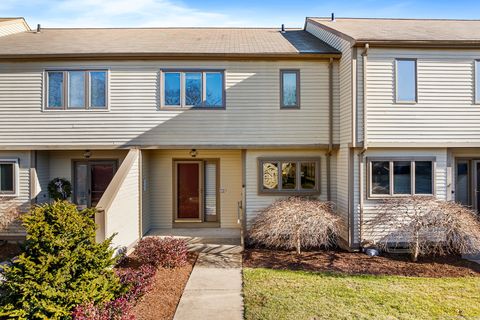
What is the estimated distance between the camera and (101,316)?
4414 mm

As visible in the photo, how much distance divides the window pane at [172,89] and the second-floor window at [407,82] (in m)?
6.12

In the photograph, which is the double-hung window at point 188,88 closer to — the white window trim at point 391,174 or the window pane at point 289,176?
the window pane at point 289,176

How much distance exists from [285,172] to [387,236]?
3.25 m

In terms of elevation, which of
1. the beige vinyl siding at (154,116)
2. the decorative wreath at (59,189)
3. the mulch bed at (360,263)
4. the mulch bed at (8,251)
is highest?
the beige vinyl siding at (154,116)

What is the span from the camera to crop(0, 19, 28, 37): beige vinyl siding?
39.8 ft

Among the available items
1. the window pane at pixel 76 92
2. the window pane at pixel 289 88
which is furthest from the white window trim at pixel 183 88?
the window pane at pixel 76 92

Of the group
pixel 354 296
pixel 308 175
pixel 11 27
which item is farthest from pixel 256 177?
pixel 11 27

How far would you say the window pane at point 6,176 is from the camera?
1003cm

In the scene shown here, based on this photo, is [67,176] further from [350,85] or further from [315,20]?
[315,20]

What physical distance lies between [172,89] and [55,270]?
6.46m

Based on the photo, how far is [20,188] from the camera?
32.9 ft

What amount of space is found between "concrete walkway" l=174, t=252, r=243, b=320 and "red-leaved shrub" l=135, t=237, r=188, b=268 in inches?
18.0

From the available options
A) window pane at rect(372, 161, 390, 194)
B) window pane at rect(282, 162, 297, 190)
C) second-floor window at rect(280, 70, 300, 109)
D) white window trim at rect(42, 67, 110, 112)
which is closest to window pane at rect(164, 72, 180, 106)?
white window trim at rect(42, 67, 110, 112)

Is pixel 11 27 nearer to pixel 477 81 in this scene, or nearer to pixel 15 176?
pixel 15 176
